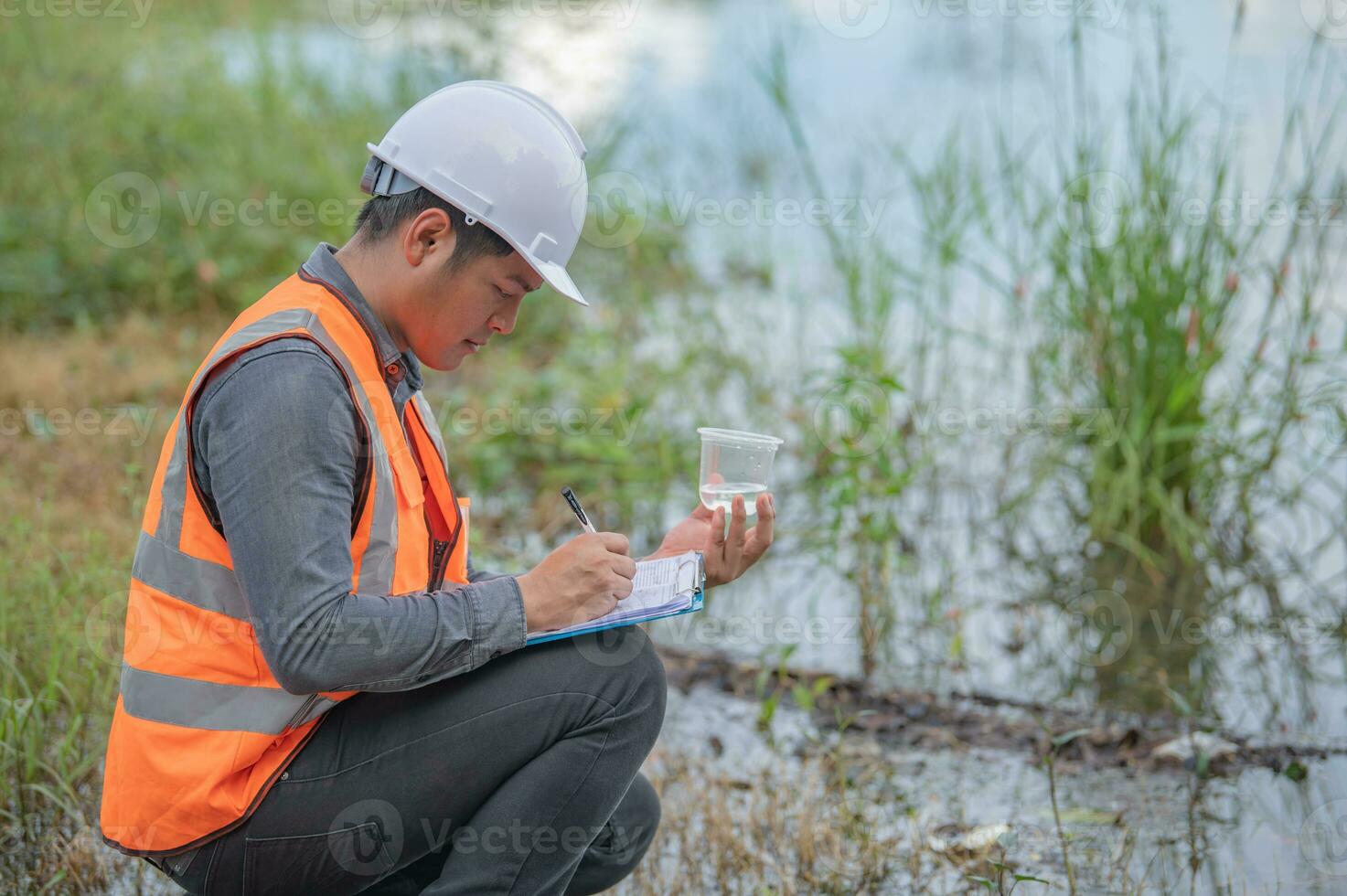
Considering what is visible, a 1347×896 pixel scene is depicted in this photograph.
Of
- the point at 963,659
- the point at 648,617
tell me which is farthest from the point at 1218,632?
the point at 648,617

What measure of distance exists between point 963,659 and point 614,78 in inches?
180

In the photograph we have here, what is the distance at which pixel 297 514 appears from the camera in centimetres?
172

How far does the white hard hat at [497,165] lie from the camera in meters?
1.98

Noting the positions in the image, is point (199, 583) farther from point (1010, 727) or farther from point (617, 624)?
point (1010, 727)

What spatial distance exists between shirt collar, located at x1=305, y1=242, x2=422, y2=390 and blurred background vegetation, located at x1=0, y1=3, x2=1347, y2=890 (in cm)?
130
